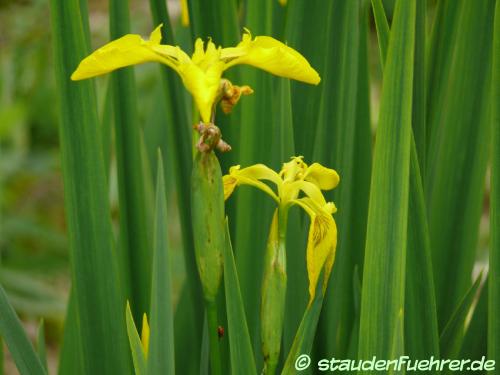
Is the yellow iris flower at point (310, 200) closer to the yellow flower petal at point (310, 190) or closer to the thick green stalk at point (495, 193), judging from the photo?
the yellow flower petal at point (310, 190)

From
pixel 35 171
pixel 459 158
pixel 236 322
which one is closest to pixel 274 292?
pixel 236 322

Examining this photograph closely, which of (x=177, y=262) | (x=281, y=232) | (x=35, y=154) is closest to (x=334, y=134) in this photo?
(x=281, y=232)

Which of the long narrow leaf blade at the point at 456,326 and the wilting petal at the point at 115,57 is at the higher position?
the wilting petal at the point at 115,57

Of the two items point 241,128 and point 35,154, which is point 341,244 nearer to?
point 241,128

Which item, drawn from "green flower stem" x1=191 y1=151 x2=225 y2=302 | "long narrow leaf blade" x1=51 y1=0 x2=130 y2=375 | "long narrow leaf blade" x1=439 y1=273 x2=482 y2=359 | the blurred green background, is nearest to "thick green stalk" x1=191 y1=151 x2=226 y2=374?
"green flower stem" x1=191 y1=151 x2=225 y2=302

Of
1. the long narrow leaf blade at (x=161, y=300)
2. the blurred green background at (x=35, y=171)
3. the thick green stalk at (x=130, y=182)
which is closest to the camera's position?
the long narrow leaf blade at (x=161, y=300)

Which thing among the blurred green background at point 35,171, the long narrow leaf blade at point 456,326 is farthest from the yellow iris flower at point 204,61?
the blurred green background at point 35,171
